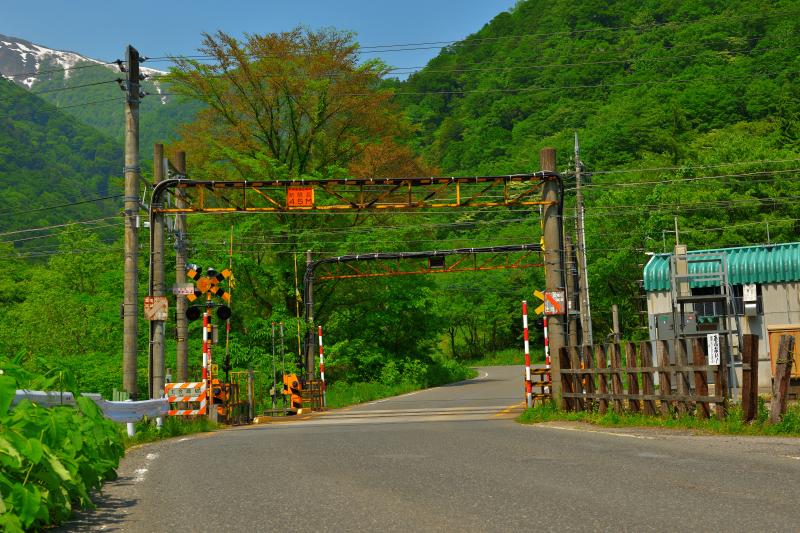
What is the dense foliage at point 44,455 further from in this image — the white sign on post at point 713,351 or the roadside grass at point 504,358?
the roadside grass at point 504,358

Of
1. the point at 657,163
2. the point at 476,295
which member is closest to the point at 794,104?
the point at 657,163

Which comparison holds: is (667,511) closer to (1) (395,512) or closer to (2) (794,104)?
(1) (395,512)

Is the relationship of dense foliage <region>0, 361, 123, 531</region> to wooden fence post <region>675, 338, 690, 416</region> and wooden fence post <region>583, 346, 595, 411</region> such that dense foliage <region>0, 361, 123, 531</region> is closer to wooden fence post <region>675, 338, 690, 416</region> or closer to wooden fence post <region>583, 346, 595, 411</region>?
wooden fence post <region>675, 338, 690, 416</region>

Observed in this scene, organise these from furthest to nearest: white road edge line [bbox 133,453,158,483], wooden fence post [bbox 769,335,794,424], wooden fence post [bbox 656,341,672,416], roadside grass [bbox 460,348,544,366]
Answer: roadside grass [bbox 460,348,544,366] → wooden fence post [bbox 656,341,672,416] → wooden fence post [bbox 769,335,794,424] → white road edge line [bbox 133,453,158,483]

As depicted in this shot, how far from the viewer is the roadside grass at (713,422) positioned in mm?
13891

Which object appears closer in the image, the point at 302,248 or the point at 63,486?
the point at 63,486

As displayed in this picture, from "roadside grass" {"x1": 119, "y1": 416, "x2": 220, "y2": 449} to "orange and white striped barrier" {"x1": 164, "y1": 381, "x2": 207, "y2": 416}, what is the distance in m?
0.25

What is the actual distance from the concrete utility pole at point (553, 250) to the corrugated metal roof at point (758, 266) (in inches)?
490

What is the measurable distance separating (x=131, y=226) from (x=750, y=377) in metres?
14.6

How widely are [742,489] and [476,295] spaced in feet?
283

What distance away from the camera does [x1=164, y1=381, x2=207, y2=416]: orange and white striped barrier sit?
2111 cm

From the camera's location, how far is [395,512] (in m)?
Result: 7.17

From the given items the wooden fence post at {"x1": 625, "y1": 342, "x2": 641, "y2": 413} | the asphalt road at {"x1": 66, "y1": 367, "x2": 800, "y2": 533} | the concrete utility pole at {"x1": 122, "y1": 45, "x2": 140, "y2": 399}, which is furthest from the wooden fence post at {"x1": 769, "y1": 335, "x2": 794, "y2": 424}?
the concrete utility pole at {"x1": 122, "y1": 45, "x2": 140, "y2": 399}

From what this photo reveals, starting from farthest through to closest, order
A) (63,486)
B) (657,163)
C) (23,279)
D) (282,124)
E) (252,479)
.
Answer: (23,279) < (657,163) < (282,124) < (252,479) < (63,486)
